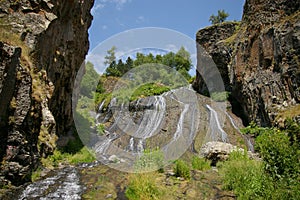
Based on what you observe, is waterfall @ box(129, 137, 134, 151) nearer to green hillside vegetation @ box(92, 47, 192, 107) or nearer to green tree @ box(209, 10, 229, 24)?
green hillside vegetation @ box(92, 47, 192, 107)

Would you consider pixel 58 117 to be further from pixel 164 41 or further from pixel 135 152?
pixel 164 41

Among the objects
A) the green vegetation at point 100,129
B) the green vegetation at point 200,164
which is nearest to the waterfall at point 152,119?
the green vegetation at point 100,129

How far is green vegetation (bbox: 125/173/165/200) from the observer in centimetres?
676

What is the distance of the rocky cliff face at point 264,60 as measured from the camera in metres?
15.7

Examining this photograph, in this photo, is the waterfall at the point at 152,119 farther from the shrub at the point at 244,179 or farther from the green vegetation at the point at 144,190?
the green vegetation at the point at 144,190

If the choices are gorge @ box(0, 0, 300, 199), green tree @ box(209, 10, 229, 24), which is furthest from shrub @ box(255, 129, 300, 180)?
green tree @ box(209, 10, 229, 24)

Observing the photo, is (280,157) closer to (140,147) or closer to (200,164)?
(200,164)

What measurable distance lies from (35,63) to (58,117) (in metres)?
6.10

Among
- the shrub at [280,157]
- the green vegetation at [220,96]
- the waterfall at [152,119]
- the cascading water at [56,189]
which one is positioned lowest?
the cascading water at [56,189]

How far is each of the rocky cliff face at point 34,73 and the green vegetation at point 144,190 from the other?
12.0 ft

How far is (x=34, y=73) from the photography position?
11180 millimetres

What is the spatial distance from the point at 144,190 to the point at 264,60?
593 inches

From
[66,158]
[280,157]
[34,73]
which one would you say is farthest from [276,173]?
[66,158]

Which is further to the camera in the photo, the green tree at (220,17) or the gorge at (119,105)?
the green tree at (220,17)
